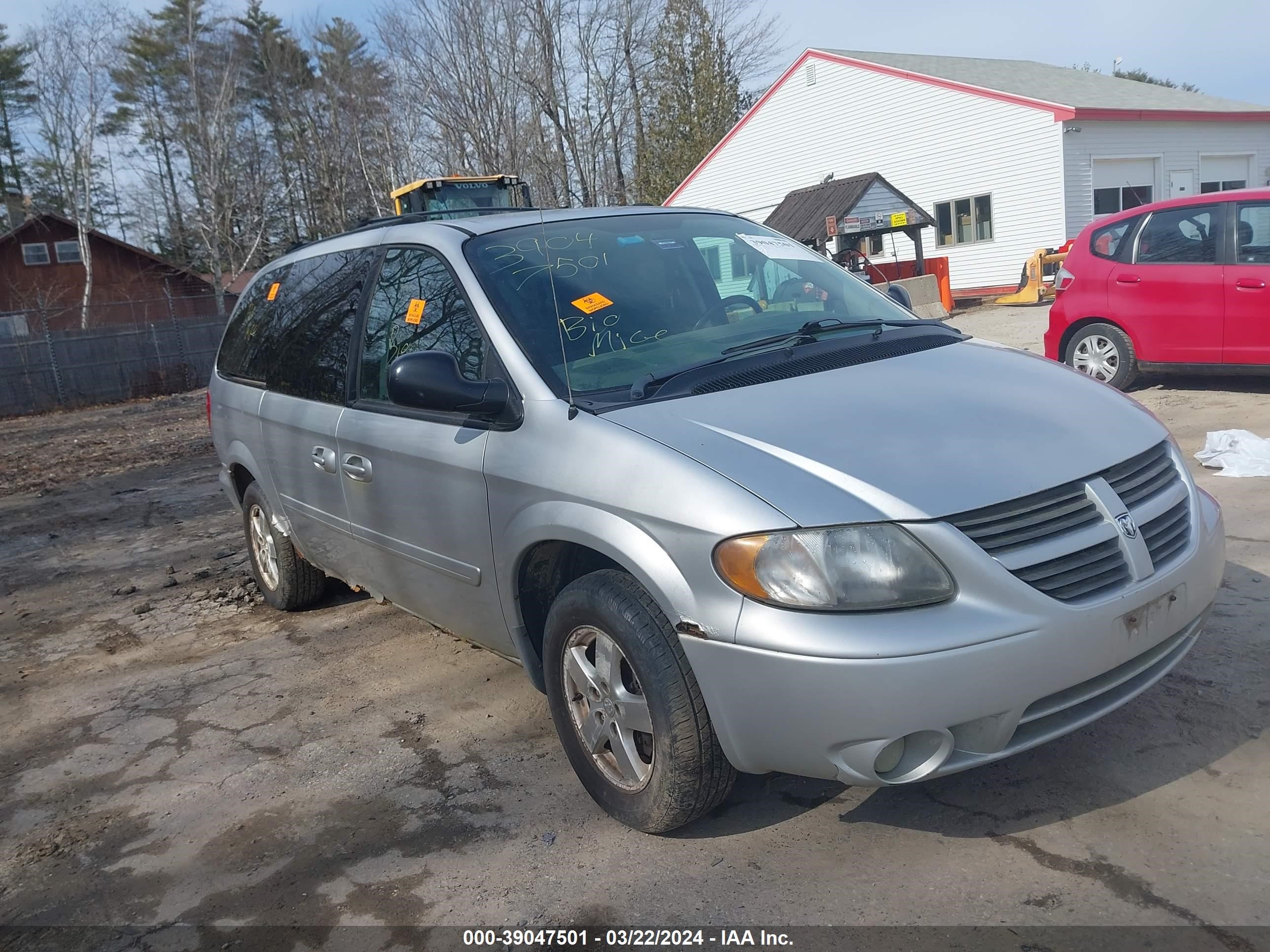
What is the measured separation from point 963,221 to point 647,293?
24101mm

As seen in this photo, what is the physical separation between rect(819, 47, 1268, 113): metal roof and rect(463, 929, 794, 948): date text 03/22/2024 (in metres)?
23.7

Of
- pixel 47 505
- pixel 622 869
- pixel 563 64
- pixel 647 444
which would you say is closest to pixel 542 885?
pixel 622 869

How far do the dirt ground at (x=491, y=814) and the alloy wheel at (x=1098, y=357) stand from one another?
381cm

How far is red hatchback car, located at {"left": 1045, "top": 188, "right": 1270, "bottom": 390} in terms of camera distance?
7.77m

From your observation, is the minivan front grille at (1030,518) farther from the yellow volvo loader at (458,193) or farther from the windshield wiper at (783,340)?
the yellow volvo loader at (458,193)

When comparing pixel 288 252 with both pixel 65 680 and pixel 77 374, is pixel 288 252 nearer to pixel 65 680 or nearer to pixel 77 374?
pixel 65 680

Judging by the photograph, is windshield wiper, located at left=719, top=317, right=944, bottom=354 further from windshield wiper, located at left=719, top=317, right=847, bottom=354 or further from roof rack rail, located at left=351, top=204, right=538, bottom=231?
roof rack rail, located at left=351, top=204, right=538, bottom=231

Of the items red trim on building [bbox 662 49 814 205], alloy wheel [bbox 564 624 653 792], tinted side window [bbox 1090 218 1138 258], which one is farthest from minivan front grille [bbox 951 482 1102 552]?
red trim on building [bbox 662 49 814 205]

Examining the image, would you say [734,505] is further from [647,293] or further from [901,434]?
[647,293]

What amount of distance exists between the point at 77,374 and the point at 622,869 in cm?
2476

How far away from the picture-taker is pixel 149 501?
9.84 m

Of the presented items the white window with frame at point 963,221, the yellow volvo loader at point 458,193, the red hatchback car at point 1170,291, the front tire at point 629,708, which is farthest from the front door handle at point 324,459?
the white window with frame at point 963,221

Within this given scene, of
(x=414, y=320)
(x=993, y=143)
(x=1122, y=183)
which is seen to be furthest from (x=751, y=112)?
(x=414, y=320)

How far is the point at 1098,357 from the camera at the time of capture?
29.5 ft
